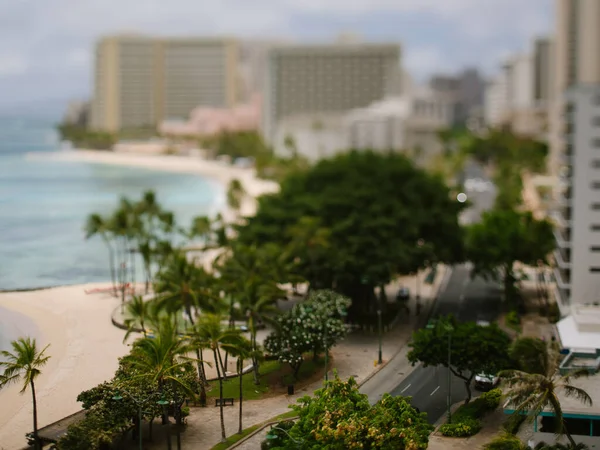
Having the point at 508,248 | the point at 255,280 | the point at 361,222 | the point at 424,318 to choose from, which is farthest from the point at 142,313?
the point at 508,248

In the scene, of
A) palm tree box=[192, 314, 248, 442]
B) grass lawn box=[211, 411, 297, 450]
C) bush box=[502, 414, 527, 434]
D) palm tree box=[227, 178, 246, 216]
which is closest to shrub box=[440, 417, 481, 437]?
bush box=[502, 414, 527, 434]

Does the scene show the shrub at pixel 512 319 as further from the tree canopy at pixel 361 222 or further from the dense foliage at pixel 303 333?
the dense foliage at pixel 303 333

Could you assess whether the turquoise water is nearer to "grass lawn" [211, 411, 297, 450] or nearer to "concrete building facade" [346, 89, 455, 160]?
"grass lawn" [211, 411, 297, 450]

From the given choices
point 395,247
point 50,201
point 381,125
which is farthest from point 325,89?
point 395,247

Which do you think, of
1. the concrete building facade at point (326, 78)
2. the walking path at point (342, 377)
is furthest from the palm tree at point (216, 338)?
the concrete building facade at point (326, 78)

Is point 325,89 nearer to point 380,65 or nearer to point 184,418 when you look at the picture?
point 380,65

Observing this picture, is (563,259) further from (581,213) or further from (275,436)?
(275,436)

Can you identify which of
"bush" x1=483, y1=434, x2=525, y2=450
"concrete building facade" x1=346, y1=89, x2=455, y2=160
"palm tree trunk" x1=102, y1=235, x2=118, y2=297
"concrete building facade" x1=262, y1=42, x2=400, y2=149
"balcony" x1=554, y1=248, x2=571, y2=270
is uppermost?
"concrete building facade" x1=262, y1=42, x2=400, y2=149
